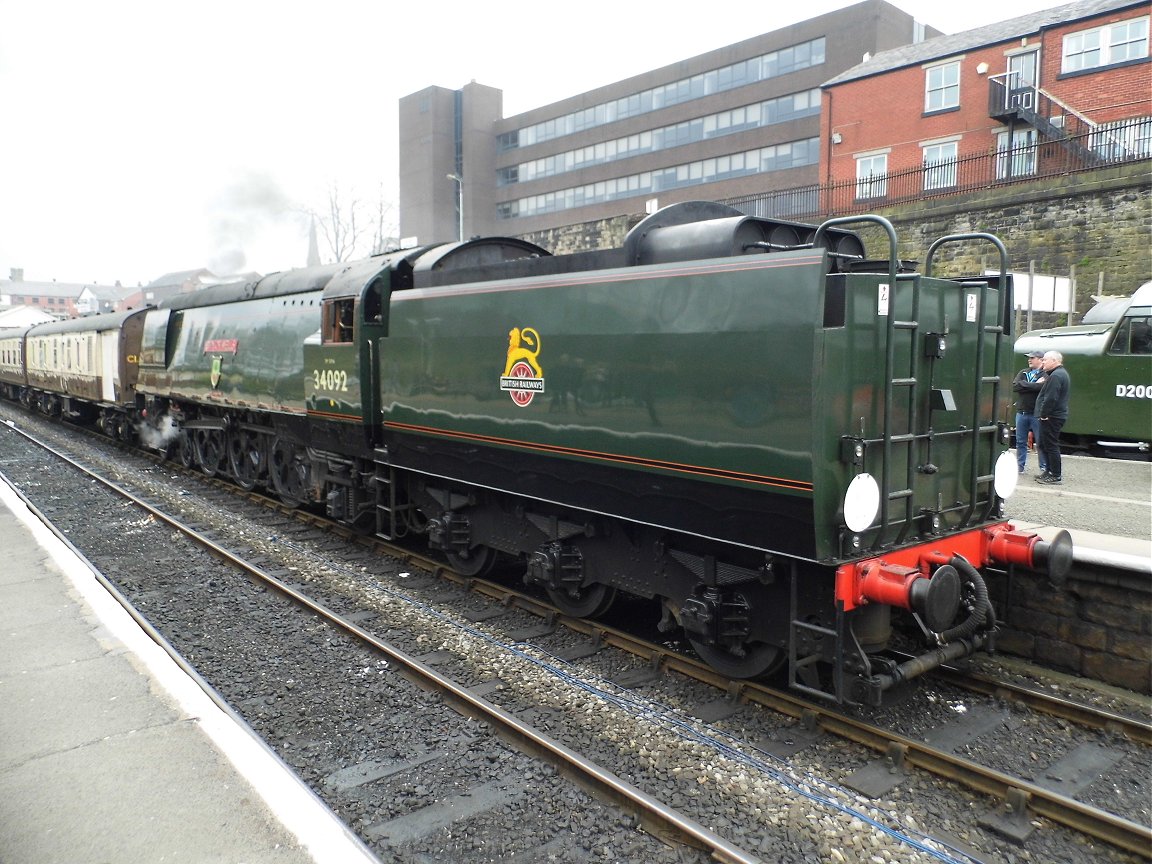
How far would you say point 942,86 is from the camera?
25719mm

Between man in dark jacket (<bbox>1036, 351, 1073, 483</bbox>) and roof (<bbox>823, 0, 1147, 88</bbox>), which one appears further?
roof (<bbox>823, 0, 1147, 88</bbox>)

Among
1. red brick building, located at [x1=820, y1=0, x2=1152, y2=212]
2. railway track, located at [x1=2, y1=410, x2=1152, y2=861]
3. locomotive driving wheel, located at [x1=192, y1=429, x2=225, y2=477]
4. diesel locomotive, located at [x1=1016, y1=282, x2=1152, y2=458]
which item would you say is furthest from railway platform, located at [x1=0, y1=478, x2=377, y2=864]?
red brick building, located at [x1=820, y1=0, x2=1152, y2=212]

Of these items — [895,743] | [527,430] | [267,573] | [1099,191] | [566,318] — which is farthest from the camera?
[1099,191]

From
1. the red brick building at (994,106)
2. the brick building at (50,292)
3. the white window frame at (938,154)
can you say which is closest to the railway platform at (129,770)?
the red brick building at (994,106)

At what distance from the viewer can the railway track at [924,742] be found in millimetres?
3775

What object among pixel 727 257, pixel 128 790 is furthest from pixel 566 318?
pixel 128 790

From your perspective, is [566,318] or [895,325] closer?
[895,325]

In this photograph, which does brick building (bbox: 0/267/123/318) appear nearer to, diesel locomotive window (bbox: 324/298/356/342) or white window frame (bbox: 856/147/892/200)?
white window frame (bbox: 856/147/892/200)

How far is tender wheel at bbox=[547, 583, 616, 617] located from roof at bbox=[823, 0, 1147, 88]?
77.2 feet

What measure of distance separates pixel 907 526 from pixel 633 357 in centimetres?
194

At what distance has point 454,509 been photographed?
25.3 feet

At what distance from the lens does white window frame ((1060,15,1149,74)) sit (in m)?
21.1

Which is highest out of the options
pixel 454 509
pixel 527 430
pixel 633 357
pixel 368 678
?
pixel 633 357

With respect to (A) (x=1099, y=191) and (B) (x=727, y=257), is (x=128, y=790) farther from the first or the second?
(A) (x=1099, y=191)
